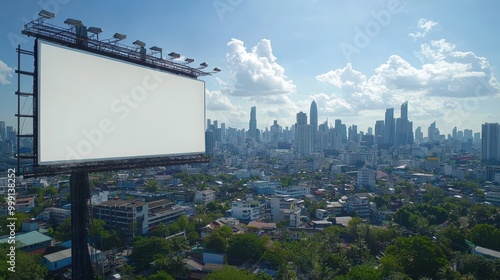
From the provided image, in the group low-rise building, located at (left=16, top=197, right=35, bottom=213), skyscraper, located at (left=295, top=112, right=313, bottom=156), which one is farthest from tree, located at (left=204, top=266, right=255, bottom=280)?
skyscraper, located at (left=295, top=112, right=313, bottom=156)

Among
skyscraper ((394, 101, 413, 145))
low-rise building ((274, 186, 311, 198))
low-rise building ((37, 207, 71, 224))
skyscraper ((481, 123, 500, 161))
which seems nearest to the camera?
low-rise building ((37, 207, 71, 224))

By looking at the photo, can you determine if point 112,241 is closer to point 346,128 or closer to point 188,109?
point 188,109

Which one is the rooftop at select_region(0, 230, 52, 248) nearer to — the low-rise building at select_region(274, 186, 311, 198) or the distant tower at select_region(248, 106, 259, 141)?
the low-rise building at select_region(274, 186, 311, 198)

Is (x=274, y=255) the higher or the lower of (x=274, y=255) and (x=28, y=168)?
the lower

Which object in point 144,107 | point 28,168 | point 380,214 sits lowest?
point 380,214

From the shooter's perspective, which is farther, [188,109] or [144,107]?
[188,109]

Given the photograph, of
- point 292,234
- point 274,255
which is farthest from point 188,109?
point 292,234

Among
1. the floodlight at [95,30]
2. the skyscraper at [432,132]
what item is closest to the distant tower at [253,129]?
the skyscraper at [432,132]
